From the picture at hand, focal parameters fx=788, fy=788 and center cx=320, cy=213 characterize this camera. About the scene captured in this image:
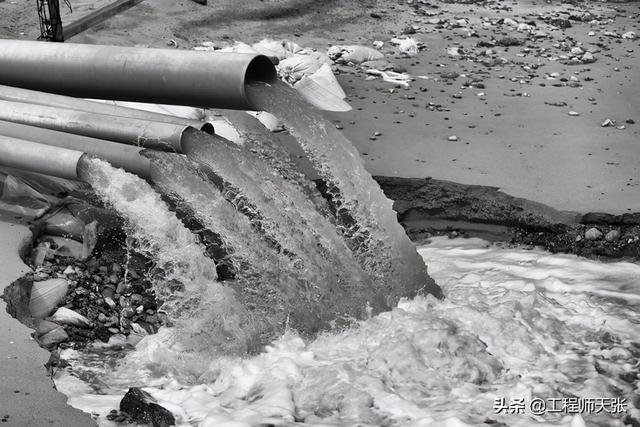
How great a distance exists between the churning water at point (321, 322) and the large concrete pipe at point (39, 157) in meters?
0.09

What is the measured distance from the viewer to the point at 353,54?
812 centimetres

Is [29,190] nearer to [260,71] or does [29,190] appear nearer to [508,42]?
[260,71]

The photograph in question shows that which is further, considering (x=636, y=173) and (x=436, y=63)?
(x=436, y=63)

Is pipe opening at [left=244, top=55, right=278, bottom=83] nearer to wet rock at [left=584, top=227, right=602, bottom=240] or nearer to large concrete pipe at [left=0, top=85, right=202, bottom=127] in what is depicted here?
large concrete pipe at [left=0, top=85, right=202, bottom=127]

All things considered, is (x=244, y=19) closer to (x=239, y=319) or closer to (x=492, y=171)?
(x=492, y=171)

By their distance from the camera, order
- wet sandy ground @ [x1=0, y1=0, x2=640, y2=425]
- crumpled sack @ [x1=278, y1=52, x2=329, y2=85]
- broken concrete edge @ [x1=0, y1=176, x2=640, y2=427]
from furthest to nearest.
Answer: crumpled sack @ [x1=278, y1=52, x2=329, y2=85] < wet sandy ground @ [x1=0, y1=0, x2=640, y2=425] < broken concrete edge @ [x1=0, y1=176, x2=640, y2=427]

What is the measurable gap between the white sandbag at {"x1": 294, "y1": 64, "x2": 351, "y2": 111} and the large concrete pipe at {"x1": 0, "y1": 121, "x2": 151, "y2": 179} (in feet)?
9.14

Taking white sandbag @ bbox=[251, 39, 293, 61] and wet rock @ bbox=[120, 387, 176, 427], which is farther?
white sandbag @ bbox=[251, 39, 293, 61]

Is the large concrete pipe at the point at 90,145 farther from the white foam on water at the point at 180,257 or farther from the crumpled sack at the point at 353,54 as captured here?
the crumpled sack at the point at 353,54

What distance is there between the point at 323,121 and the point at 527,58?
5.28 meters

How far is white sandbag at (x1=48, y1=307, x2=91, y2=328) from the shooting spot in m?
3.70

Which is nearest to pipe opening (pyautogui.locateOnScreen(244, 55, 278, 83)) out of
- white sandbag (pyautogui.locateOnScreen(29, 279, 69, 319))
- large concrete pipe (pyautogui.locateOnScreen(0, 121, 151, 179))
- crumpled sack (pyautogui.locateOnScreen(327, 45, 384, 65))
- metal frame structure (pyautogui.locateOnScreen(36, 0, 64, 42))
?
large concrete pipe (pyautogui.locateOnScreen(0, 121, 151, 179))

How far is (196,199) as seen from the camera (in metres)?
3.77

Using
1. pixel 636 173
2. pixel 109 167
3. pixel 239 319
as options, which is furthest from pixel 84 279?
pixel 636 173
